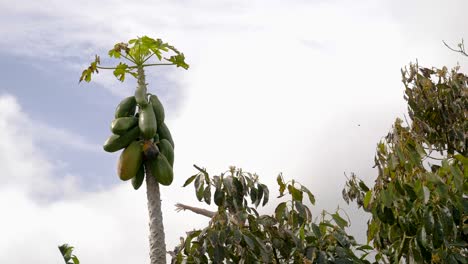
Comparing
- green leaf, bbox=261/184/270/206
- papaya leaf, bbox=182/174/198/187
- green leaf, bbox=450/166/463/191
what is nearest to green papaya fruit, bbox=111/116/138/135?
papaya leaf, bbox=182/174/198/187

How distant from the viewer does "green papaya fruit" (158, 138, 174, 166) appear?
13.3 feet

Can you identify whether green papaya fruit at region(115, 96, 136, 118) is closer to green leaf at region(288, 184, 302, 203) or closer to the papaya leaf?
the papaya leaf

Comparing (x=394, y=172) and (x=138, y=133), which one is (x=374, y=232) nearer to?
(x=394, y=172)

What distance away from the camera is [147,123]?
3.97 metres

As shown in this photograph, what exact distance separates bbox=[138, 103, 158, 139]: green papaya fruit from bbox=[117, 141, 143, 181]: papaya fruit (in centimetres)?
9

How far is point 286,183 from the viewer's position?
463cm

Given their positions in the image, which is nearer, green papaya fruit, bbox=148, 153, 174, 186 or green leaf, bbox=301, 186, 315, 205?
green papaya fruit, bbox=148, 153, 174, 186

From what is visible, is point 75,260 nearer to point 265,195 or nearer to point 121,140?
point 121,140

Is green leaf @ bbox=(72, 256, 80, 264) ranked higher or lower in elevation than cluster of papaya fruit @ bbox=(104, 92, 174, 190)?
lower

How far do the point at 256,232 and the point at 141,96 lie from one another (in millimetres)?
1182

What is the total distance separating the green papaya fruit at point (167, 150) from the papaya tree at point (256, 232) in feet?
1.92

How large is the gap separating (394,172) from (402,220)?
51 centimetres

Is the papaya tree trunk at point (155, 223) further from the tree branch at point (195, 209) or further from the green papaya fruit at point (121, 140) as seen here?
the tree branch at point (195, 209)

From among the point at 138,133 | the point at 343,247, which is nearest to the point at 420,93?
the point at 343,247
